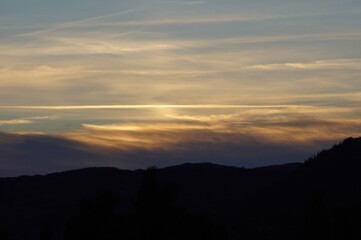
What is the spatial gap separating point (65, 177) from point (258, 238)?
6444cm

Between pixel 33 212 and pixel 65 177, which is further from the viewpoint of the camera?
pixel 65 177

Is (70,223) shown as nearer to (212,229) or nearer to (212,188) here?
(212,229)

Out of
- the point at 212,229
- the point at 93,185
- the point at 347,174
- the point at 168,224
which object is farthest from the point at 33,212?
the point at 168,224

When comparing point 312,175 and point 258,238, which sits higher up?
point 312,175

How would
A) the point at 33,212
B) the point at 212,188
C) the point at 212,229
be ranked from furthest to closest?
1. the point at 212,188
2. the point at 33,212
3. the point at 212,229

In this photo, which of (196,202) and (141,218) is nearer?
(141,218)

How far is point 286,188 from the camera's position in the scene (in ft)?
378

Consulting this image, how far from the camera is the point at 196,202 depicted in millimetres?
137500

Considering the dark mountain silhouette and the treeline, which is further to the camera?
the dark mountain silhouette

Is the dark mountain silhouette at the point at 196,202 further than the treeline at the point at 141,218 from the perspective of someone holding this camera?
Yes

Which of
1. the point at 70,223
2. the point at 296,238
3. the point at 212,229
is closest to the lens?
the point at 70,223

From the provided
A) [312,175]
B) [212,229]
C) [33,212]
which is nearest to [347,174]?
[312,175]

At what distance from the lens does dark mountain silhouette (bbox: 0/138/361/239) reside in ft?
150

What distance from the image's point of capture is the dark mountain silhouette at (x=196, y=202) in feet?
150
